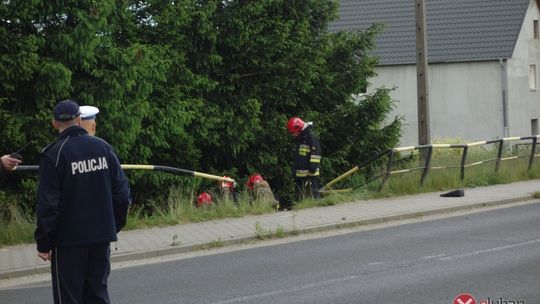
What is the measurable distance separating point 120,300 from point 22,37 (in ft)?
25.5

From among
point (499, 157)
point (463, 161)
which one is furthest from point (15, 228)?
point (499, 157)

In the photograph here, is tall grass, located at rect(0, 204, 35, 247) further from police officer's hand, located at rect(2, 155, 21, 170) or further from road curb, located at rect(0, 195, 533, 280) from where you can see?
police officer's hand, located at rect(2, 155, 21, 170)

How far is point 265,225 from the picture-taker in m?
13.5

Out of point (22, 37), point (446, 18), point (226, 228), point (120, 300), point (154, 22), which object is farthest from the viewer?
point (446, 18)

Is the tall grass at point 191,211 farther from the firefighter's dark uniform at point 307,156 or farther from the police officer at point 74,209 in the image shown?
the police officer at point 74,209

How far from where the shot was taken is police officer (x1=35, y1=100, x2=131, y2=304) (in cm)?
588

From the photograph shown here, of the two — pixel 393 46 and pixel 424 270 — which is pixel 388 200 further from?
pixel 393 46

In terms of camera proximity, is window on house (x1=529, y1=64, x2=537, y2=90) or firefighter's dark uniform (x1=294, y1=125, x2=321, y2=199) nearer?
firefighter's dark uniform (x1=294, y1=125, x2=321, y2=199)

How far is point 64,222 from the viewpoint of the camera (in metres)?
5.93

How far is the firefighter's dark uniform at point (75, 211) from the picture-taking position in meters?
5.88

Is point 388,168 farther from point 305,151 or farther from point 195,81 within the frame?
point 195,81

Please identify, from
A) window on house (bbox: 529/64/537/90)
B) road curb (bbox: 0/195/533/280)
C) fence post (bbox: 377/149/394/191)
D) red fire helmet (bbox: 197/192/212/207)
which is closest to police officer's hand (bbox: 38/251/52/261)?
road curb (bbox: 0/195/533/280)

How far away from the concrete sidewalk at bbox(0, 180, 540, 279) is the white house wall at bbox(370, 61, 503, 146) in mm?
27042

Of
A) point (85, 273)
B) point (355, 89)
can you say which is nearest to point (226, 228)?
point (85, 273)
